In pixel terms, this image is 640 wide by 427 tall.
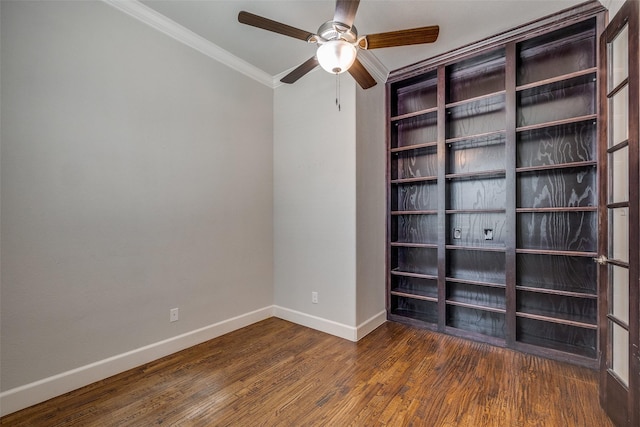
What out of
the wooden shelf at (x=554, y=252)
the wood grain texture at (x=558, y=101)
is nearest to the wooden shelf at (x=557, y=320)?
the wooden shelf at (x=554, y=252)

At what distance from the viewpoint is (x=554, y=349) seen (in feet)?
7.72

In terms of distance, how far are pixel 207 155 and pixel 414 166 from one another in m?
2.28

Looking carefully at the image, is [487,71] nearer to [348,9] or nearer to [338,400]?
[348,9]

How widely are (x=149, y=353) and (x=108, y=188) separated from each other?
138cm

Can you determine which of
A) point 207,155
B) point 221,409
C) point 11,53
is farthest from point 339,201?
point 11,53

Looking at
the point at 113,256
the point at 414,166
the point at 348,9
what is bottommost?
the point at 113,256

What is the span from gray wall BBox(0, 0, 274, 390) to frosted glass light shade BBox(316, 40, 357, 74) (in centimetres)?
152

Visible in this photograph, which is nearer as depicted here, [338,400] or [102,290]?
[338,400]

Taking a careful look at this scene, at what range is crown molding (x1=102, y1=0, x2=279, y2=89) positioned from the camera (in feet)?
7.23

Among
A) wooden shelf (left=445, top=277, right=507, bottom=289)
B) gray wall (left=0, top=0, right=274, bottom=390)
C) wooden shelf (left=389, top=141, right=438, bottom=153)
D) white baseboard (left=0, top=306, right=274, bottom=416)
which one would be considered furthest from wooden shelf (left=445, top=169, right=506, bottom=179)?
white baseboard (left=0, top=306, right=274, bottom=416)

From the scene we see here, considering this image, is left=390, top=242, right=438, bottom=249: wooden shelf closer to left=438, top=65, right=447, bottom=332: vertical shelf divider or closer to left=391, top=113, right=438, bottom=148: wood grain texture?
left=438, top=65, right=447, bottom=332: vertical shelf divider

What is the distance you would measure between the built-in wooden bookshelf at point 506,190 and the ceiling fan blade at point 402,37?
3.92 feet

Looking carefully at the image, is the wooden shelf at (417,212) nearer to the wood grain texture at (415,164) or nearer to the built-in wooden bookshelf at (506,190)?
the built-in wooden bookshelf at (506,190)

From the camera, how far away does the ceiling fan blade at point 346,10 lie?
5.09 feet
